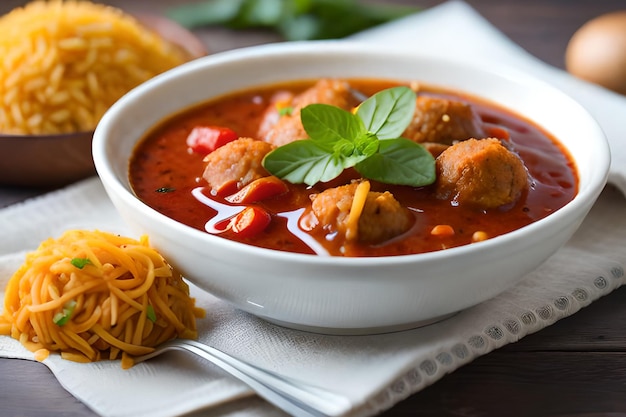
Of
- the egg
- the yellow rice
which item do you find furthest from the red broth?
the egg

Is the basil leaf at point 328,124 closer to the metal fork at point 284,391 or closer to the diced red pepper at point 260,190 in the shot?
the diced red pepper at point 260,190

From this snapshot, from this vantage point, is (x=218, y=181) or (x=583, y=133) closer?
(x=218, y=181)

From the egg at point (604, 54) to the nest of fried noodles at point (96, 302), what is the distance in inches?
143

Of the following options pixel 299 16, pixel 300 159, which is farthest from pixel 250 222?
pixel 299 16

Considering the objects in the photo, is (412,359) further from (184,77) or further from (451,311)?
(184,77)

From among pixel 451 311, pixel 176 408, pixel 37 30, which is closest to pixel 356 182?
pixel 451 311

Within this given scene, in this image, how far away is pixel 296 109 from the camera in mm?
4242

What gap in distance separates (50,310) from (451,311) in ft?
5.03

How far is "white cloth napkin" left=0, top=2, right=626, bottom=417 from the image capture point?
3197 mm

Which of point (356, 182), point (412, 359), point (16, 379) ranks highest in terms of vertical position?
point (356, 182)

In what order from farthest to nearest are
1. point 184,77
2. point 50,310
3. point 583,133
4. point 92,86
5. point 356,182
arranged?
point 92,86, point 184,77, point 583,133, point 356,182, point 50,310

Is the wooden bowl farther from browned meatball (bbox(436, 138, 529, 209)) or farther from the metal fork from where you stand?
browned meatball (bbox(436, 138, 529, 209))

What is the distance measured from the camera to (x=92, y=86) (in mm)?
5371

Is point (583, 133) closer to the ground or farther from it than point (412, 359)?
farther from it
